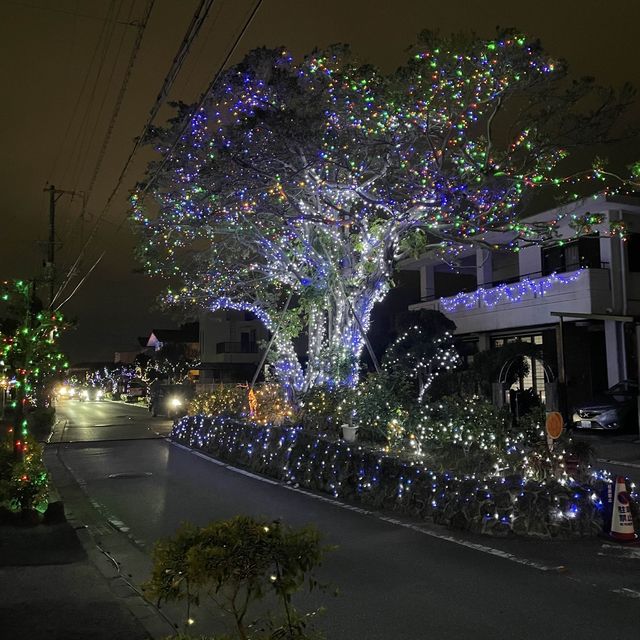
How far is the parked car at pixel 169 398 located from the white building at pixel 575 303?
15.6m

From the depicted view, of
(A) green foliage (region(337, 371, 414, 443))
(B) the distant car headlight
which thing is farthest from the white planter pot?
(B) the distant car headlight

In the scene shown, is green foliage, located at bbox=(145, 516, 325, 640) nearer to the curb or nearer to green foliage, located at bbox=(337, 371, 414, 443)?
the curb

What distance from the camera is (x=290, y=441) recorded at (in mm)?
13195

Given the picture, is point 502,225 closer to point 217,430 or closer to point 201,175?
point 201,175

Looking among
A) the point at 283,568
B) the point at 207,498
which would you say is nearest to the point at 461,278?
the point at 207,498

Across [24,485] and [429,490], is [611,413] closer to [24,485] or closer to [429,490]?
[429,490]

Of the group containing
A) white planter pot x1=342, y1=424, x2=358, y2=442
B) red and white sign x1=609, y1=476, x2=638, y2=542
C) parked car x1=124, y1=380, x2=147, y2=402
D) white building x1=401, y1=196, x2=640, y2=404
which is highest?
white building x1=401, y1=196, x2=640, y2=404

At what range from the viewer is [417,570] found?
6.71 m

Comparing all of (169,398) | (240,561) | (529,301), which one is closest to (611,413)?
(529,301)

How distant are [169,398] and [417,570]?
31499 millimetres

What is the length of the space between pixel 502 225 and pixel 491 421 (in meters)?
4.74

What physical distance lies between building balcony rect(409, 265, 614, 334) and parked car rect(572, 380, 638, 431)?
3.51 m

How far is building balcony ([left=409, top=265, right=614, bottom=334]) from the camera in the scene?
71.2ft

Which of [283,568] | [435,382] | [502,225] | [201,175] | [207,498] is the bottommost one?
[207,498]
